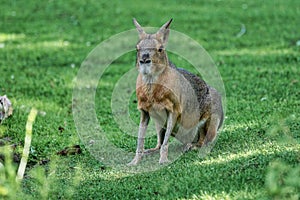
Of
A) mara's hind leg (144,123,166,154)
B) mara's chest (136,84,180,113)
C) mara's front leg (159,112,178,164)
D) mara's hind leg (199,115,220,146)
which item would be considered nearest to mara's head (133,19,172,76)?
mara's chest (136,84,180,113)

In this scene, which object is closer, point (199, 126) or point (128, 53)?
point (199, 126)

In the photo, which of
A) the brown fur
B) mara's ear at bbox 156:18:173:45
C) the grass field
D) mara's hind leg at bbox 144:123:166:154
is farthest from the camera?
Result: mara's hind leg at bbox 144:123:166:154

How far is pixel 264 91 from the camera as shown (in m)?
7.23

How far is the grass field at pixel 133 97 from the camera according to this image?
4316 mm

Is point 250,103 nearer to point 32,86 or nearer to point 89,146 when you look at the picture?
point 89,146

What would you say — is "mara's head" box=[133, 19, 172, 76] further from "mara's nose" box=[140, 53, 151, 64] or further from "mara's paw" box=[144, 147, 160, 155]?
"mara's paw" box=[144, 147, 160, 155]

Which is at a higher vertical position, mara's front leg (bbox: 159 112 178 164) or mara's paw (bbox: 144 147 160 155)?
mara's front leg (bbox: 159 112 178 164)

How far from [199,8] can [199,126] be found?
679cm

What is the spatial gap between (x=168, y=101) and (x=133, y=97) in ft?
8.58

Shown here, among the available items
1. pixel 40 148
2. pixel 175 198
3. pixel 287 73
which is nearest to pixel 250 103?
pixel 287 73

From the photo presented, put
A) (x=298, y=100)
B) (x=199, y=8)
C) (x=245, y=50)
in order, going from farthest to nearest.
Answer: (x=199, y=8) → (x=245, y=50) → (x=298, y=100)

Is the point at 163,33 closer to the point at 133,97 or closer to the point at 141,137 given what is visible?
the point at 141,137

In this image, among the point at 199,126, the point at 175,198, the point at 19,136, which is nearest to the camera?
the point at 175,198

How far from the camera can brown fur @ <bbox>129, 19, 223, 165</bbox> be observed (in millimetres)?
4777
